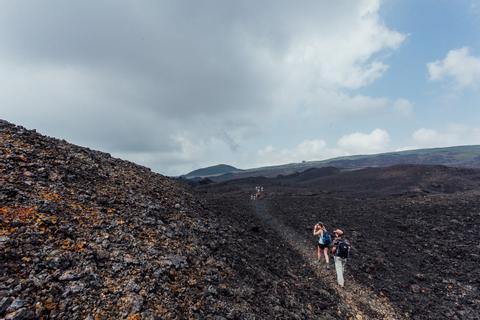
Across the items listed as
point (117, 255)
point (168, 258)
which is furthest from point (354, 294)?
point (117, 255)

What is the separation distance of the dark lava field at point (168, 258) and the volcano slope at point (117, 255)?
0.04 metres

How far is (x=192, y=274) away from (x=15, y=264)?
4.40 m

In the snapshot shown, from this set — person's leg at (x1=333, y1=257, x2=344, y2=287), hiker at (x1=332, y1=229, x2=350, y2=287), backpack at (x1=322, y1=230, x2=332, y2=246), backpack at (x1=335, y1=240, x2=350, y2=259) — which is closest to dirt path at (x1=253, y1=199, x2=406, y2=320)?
person's leg at (x1=333, y1=257, x2=344, y2=287)

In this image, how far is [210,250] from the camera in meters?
10.3

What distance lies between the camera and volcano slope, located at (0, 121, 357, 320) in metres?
6.20

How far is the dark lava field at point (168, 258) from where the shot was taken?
6.41 m

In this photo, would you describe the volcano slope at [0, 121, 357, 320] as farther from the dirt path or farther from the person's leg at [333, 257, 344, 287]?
the person's leg at [333, 257, 344, 287]

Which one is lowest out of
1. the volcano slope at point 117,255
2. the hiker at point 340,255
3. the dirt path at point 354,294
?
the dirt path at point 354,294

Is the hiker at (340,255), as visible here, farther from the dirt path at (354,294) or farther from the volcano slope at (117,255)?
the volcano slope at (117,255)

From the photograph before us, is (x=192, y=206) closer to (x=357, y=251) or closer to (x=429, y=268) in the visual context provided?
(x=357, y=251)

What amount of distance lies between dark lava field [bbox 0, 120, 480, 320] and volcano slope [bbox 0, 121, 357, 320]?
0.04m

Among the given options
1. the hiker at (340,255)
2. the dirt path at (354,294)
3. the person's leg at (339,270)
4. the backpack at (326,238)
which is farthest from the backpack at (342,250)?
the backpack at (326,238)

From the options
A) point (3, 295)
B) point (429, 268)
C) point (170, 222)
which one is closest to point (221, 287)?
point (170, 222)

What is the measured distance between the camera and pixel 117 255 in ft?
25.1
